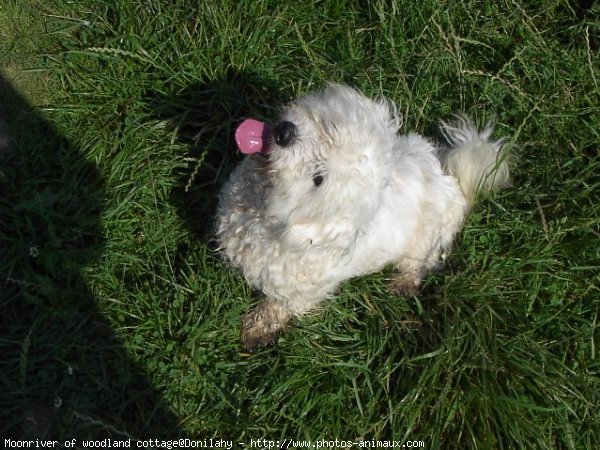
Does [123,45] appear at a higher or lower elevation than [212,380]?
higher

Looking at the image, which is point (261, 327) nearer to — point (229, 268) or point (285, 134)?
point (229, 268)

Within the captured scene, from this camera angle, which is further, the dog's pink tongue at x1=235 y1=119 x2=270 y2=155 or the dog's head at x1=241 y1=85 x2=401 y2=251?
the dog's pink tongue at x1=235 y1=119 x2=270 y2=155

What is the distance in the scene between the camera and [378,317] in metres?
3.09

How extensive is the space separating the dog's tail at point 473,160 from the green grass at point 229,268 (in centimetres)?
15

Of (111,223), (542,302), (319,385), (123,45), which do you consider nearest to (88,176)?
(111,223)

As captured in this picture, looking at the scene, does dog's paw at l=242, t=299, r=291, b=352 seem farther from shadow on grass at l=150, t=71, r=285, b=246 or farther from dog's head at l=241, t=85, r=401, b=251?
dog's head at l=241, t=85, r=401, b=251

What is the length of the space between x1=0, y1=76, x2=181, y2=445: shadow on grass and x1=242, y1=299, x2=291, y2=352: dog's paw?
56 cm

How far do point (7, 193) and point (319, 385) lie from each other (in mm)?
2067

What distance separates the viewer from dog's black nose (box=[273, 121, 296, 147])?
A: 2.14 metres

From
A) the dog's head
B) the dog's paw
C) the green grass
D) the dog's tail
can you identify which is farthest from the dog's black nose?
the dog's tail

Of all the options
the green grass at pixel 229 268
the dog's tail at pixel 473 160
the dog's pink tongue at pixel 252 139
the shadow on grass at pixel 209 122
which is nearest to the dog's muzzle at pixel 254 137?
the dog's pink tongue at pixel 252 139

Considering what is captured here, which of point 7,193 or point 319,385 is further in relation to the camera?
point 7,193

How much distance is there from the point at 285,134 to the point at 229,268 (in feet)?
3.79

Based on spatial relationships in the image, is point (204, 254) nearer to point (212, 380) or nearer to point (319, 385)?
point (212, 380)
